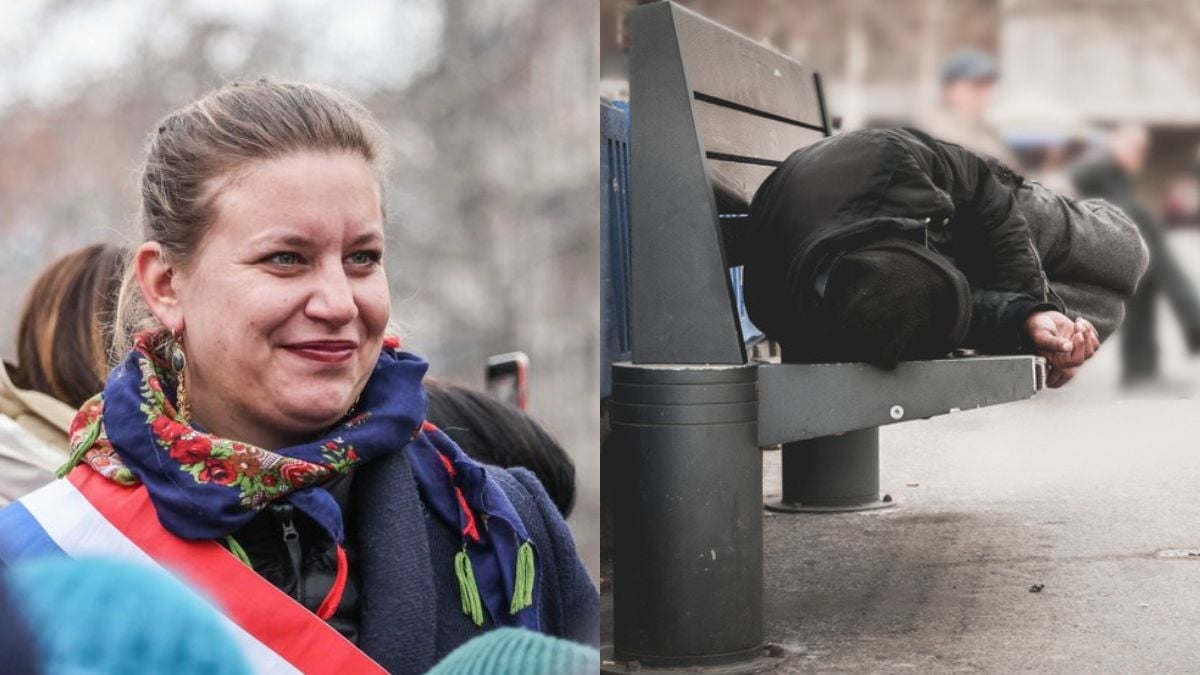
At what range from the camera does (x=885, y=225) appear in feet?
10.7

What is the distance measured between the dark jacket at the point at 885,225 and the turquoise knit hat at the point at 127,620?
269 centimetres

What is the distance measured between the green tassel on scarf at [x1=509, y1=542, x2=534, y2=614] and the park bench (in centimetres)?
128

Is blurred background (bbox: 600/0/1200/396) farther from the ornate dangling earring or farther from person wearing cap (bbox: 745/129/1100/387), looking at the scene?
the ornate dangling earring

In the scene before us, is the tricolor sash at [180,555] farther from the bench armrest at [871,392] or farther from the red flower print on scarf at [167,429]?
the bench armrest at [871,392]

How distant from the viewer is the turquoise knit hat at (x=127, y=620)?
65 centimetres

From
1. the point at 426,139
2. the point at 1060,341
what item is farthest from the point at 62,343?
the point at 426,139

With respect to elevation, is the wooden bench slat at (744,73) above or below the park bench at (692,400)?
above

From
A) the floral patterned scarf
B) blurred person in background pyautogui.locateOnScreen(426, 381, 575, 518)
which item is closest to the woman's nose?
the floral patterned scarf

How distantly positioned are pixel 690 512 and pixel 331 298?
5.23 feet

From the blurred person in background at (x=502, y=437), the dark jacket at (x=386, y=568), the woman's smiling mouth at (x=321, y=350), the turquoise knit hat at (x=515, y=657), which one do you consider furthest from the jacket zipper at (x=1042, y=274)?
the turquoise knit hat at (x=515, y=657)

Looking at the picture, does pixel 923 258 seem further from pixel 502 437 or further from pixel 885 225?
pixel 502 437

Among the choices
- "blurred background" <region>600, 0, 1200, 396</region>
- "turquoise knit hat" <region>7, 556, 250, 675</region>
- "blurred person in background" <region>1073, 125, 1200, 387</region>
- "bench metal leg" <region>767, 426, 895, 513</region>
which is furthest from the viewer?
"bench metal leg" <region>767, 426, 895, 513</region>

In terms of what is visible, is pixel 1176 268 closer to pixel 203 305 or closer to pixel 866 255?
pixel 866 255

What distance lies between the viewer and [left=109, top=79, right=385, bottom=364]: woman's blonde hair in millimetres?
1952
